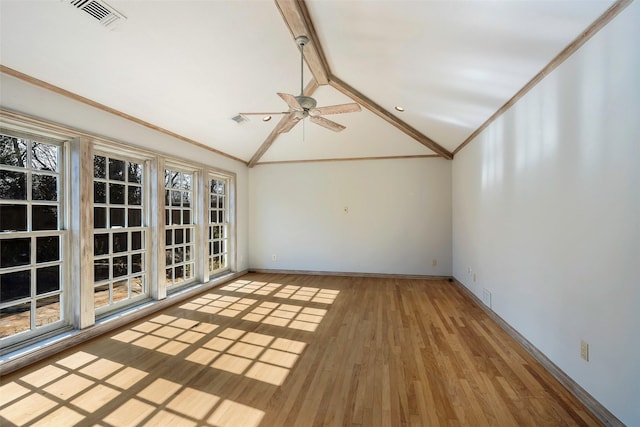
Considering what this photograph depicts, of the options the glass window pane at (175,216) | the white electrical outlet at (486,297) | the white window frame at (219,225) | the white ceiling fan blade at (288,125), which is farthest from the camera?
the white window frame at (219,225)

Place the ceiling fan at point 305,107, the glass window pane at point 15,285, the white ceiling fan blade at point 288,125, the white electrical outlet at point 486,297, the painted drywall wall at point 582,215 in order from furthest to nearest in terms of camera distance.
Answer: the white ceiling fan blade at point 288,125, the white electrical outlet at point 486,297, the ceiling fan at point 305,107, the glass window pane at point 15,285, the painted drywall wall at point 582,215

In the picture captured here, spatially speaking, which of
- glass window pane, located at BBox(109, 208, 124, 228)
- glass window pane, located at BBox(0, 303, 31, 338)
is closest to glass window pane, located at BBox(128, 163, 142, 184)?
glass window pane, located at BBox(109, 208, 124, 228)

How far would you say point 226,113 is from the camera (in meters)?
4.16

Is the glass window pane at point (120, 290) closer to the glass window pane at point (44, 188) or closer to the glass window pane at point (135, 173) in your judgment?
the glass window pane at point (44, 188)

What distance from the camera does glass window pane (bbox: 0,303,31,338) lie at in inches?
99.7

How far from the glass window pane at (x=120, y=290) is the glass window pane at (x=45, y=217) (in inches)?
40.8

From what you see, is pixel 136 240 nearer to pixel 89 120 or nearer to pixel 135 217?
pixel 135 217

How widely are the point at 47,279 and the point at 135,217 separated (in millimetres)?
1230

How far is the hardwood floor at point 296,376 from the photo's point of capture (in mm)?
1870

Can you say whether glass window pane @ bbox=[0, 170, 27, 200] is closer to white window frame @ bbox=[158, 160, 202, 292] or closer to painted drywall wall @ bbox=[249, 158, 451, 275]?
white window frame @ bbox=[158, 160, 202, 292]

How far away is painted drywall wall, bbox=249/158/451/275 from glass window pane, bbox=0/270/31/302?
4134 mm

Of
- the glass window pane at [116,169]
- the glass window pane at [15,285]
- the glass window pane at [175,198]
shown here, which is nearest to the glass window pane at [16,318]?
the glass window pane at [15,285]

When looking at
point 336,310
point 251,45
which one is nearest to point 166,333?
point 336,310

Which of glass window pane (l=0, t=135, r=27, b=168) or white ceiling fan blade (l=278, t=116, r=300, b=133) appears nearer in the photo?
glass window pane (l=0, t=135, r=27, b=168)
